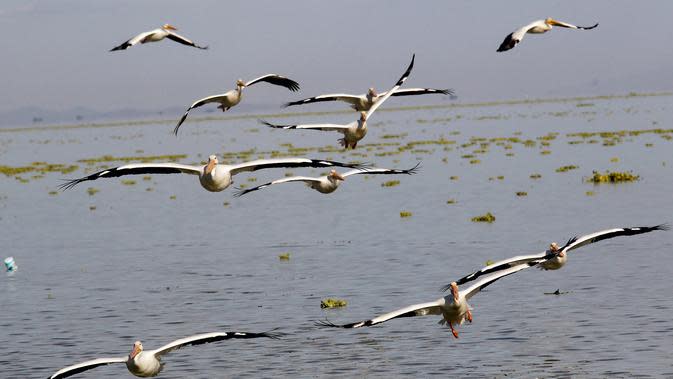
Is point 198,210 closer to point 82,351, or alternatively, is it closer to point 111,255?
point 111,255

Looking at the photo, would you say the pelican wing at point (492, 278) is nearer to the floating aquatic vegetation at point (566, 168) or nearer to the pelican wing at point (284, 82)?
the pelican wing at point (284, 82)

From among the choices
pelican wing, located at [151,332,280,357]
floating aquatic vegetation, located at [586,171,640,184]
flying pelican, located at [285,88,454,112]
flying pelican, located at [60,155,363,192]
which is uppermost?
flying pelican, located at [285,88,454,112]

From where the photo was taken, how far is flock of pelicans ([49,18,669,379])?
65.2 ft

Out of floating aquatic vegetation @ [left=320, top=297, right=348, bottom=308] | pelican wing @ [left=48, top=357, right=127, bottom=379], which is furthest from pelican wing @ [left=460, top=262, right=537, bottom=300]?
floating aquatic vegetation @ [left=320, top=297, right=348, bottom=308]

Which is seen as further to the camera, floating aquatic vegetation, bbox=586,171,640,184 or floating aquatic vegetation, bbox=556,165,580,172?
floating aquatic vegetation, bbox=556,165,580,172

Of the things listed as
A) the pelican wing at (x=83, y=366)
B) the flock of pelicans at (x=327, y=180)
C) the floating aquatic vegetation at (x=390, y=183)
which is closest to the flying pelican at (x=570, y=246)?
the flock of pelicans at (x=327, y=180)

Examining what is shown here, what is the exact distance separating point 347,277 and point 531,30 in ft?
51.0

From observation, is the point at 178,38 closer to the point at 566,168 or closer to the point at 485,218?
the point at 485,218

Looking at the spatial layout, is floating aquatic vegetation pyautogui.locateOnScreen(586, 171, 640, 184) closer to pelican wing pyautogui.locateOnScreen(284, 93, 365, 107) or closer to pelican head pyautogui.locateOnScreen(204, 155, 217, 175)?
pelican wing pyautogui.locateOnScreen(284, 93, 365, 107)

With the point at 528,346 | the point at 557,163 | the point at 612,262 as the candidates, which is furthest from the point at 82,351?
the point at 557,163

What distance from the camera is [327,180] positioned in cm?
2722

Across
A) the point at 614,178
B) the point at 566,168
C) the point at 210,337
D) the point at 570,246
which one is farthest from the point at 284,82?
the point at 566,168

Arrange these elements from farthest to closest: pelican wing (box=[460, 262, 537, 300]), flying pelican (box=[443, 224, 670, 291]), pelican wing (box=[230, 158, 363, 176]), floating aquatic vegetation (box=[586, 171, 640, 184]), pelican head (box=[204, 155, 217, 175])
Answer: floating aquatic vegetation (box=[586, 171, 640, 184]), pelican head (box=[204, 155, 217, 175]), pelican wing (box=[230, 158, 363, 176]), flying pelican (box=[443, 224, 670, 291]), pelican wing (box=[460, 262, 537, 300])

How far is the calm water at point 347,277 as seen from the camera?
27.7m
